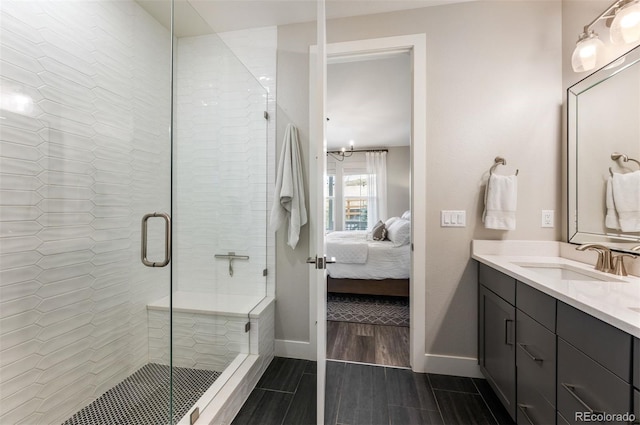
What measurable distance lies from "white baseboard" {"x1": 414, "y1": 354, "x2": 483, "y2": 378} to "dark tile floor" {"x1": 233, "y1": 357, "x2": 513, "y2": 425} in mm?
40

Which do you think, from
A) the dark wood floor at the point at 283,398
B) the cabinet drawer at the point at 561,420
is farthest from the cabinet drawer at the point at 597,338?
the dark wood floor at the point at 283,398

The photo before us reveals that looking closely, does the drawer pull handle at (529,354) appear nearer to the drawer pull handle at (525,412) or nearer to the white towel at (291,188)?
the drawer pull handle at (525,412)

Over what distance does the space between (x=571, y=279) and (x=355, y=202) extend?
197 inches

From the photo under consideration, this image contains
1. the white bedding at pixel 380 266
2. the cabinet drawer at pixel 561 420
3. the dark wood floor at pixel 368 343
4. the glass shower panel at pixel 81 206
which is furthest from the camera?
the white bedding at pixel 380 266

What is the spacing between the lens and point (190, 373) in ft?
5.01

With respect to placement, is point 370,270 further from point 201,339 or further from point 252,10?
point 252,10

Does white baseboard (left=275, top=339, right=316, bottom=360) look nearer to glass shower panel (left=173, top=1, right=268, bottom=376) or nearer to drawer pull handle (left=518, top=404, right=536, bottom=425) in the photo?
glass shower panel (left=173, top=1, right=268, bottom=376)

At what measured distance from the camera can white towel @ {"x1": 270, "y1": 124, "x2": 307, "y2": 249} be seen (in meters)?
1.76

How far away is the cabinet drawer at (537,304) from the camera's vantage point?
101cm

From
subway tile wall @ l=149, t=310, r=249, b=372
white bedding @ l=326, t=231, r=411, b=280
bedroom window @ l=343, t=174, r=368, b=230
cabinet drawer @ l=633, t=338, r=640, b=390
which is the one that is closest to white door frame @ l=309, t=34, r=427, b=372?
subway tile wall @ l=149, t=310, r=249, b=372

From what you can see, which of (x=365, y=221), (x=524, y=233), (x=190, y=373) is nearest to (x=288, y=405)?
(x=190, y=373)

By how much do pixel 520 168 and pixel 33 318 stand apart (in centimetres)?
286

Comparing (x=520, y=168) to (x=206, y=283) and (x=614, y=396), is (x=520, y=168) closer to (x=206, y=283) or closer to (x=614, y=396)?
(x=614, y=396)

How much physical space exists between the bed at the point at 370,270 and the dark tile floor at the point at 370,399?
135 centimetres
